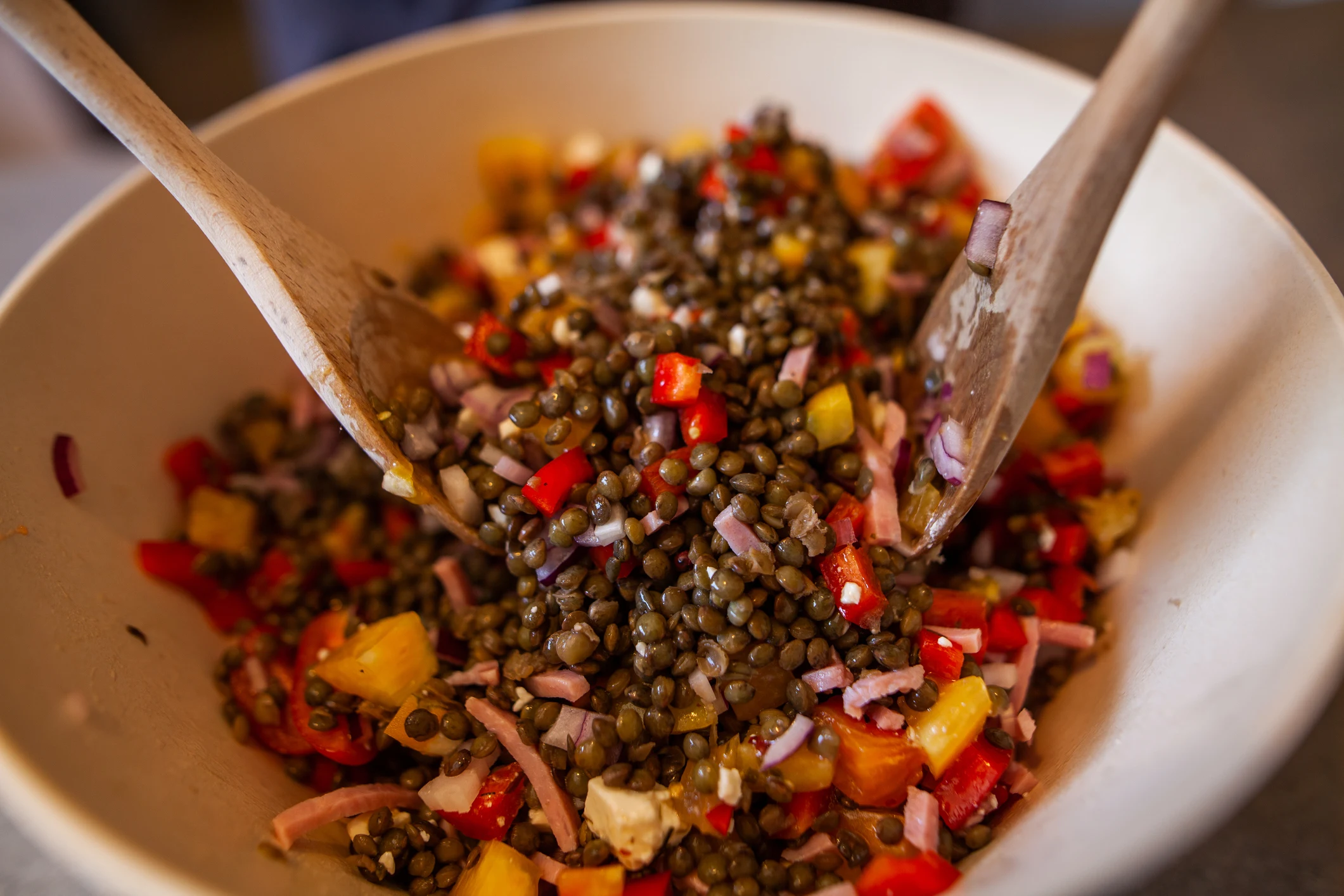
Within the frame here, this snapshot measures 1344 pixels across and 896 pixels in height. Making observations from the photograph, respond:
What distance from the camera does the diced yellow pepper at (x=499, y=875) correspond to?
4.99ft

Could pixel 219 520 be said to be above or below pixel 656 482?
below

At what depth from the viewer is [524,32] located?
8.75ft

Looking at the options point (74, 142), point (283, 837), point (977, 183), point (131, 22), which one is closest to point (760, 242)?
point (977, 183)

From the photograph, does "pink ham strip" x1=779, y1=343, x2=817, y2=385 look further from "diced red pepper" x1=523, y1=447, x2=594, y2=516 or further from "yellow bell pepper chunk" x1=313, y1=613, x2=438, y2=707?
"yellow bell pepper chunk" x1=313, y1=613, x2=438, y2=707

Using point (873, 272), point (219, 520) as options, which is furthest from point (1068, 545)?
point (219, 520)

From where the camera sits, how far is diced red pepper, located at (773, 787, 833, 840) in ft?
5.23

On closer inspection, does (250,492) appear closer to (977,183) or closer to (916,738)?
(916,738)

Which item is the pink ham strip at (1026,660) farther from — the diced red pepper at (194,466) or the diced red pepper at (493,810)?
the diced red pepper at (194,466)

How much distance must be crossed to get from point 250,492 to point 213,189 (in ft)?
2.86

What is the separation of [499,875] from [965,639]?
1003 millimetres

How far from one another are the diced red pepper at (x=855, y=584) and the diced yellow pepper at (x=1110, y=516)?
0.65 meters

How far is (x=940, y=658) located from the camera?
1.67 meters

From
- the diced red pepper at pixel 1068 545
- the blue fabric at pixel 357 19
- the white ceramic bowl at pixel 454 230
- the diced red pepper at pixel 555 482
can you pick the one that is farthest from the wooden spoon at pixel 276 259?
the blue fabric at pixel 357 19

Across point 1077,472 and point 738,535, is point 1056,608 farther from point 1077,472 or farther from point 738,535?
point 738,535
